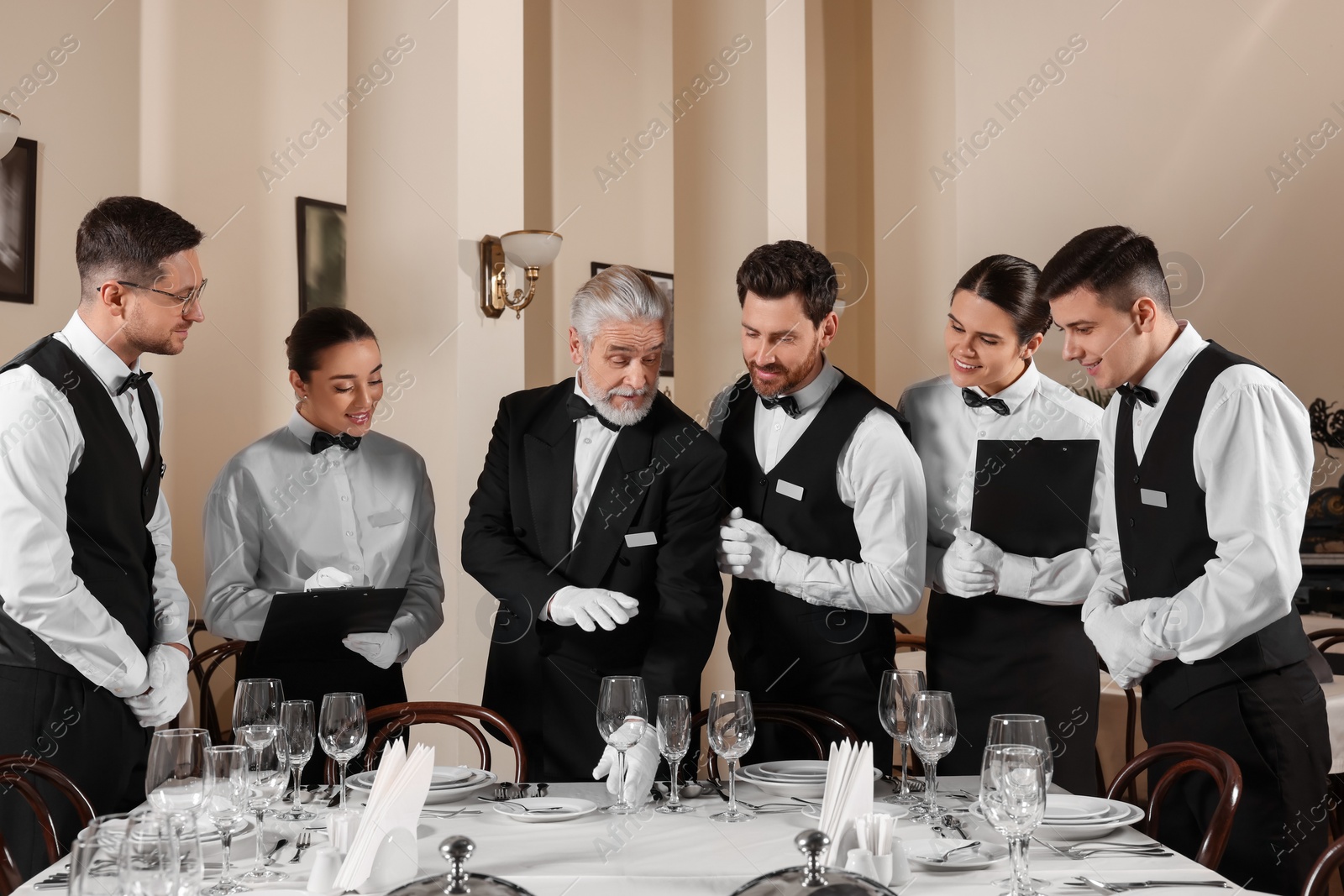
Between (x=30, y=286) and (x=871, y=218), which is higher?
(x=871, y=218)

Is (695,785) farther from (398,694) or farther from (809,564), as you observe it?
(398,694)

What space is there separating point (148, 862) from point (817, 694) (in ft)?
6.15

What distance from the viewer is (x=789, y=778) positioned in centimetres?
215

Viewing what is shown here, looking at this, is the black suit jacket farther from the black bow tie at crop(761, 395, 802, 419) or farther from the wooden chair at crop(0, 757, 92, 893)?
the wooden chair at crop(0, 757, 92, 893)

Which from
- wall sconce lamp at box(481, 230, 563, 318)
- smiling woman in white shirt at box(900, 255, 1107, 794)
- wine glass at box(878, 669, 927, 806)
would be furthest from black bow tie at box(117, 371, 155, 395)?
smiling woman in white shirt at box(900, 255, 1107, 794)

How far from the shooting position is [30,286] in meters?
4.37

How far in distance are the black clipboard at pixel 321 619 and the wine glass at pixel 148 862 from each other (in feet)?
4.94

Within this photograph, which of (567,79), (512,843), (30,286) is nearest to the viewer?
(512,843)

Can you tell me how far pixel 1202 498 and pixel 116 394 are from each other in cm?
227

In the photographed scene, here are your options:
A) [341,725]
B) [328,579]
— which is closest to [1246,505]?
[341,725]

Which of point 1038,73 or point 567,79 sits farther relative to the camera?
point 1038,73

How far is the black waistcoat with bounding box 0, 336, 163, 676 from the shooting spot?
7.50ft

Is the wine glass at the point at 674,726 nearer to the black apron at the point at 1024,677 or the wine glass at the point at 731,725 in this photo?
the wine glass at the point at 731,725

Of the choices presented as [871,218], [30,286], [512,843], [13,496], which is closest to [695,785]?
[512,843]
